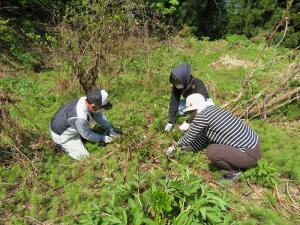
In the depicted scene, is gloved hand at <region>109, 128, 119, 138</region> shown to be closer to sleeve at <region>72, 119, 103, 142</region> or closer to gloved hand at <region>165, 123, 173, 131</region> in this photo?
sleeve at <region>72, 119, 103, 142</region>

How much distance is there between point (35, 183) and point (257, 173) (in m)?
2.90

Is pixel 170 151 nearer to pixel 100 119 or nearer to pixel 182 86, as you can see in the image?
pixel 182 86

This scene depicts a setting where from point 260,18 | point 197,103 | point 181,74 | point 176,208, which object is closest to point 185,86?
point 181,74

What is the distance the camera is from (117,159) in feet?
16.3

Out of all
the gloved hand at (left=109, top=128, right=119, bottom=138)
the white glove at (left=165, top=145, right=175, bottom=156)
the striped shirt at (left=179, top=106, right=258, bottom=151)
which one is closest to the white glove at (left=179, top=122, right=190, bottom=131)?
the white glove at (left=165, top=145, right=175, bottom=156)

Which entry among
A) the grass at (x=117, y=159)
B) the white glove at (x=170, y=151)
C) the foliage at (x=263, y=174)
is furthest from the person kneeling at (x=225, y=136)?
the white glove at (x=170, y=151)

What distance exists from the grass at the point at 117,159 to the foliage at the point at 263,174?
13 centimetres

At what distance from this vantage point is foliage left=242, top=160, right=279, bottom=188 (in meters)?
4.36

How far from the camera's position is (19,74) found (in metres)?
8.02

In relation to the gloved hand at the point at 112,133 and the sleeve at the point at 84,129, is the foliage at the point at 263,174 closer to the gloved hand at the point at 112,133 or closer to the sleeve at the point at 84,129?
the gloved hand at the point at 112,133

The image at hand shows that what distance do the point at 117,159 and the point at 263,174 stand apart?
79.5 inches

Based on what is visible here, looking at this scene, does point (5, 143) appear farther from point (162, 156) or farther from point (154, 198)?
point (154, 198)

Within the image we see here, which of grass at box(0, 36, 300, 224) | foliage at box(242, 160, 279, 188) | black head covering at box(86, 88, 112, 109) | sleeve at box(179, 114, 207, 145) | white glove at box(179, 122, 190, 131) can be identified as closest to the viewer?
grass at box(0, 36, 300, 224)

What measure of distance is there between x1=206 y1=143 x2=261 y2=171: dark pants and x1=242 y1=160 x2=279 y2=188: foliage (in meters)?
0.11
